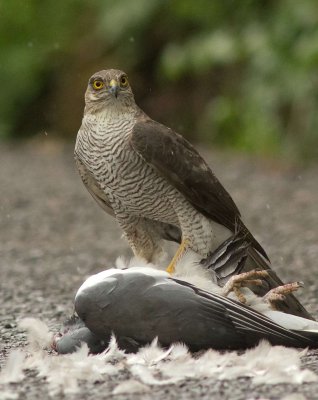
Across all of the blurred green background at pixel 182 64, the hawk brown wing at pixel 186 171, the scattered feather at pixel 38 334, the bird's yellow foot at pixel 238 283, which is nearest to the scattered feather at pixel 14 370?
the scattered feather at pixel 38 334

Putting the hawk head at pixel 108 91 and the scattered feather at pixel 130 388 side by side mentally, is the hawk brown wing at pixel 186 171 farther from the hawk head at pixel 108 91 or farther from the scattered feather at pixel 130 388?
the scattered feather at pixel 130 388

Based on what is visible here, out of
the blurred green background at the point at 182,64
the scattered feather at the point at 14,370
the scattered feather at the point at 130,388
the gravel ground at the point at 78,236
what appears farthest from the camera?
the blurred green background at the point at 182,64

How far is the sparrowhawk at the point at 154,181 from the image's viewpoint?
218 inches

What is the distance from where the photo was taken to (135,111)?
581 centimetres

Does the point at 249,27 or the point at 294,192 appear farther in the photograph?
the point at 249,27

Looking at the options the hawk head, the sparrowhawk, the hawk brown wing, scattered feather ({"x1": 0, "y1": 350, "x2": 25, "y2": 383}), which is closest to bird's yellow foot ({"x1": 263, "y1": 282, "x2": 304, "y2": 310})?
the sparrowhawk

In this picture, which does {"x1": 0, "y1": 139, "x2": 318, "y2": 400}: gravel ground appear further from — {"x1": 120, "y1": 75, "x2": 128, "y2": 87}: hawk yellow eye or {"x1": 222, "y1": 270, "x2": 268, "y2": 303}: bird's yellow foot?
{"x1": 120, "y1": 75, "x2": 128, "y2": 87}: hawk yellow eye

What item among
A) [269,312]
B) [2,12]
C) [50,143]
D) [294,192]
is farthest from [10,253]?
[2,12]

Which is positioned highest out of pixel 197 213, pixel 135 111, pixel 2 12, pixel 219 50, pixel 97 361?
pixel 2 12

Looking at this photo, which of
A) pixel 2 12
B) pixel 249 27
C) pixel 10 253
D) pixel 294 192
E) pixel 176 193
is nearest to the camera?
pixel 176 193

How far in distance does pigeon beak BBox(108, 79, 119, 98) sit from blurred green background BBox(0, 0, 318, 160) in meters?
5.50

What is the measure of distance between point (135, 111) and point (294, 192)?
5024 mm

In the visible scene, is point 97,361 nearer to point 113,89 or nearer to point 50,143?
point 113,89

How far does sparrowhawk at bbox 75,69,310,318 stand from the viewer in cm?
554
